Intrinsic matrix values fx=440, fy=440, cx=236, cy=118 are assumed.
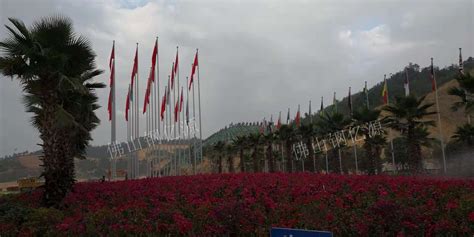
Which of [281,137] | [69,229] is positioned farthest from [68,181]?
[281,137]

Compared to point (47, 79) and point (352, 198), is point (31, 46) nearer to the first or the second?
point (47, 79)

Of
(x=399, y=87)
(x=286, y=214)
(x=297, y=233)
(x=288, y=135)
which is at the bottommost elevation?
(x=286, y=214)

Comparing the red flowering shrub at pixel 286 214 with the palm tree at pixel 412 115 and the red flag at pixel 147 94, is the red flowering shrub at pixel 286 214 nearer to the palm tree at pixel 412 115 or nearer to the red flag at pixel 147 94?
the palm tree at pixel 412 115

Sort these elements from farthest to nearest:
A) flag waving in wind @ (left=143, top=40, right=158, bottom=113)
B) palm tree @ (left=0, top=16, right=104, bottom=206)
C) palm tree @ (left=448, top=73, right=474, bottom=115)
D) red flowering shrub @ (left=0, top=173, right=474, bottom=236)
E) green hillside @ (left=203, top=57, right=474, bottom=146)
Result: 1. green hillside @ (left=203, top=57, right=474, bottom=146)
2. flag waving in wind @ (left=143, top=40, right=158, bottom=113)
3. palm tree @ (left=448, top=73, right=474, bottom=115)
4. palm tree @ (left=0, top=16, right=104, bottom=206)
5. red flowering shrub @ (left=0, top=173, right=474, bottom=236)

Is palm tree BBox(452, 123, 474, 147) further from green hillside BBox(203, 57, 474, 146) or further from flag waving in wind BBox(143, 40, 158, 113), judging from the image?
green hillside BBox(203, 57, 474, 146)

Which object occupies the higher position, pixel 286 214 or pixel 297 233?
pixel 297 233

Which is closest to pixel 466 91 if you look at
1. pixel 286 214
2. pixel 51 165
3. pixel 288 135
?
pixel 286 214

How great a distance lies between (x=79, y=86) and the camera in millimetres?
14398

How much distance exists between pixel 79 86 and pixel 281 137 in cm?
3724

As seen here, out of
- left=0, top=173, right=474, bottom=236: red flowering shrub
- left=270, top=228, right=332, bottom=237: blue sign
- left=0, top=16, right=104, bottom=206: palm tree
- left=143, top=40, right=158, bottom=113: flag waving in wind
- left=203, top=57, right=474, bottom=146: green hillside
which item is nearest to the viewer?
left=270, top=228, right=332, bottom=237: blue sign

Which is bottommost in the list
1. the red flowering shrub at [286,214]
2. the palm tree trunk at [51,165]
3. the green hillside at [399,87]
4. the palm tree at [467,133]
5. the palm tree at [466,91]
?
the red flowering shrub at [286,214]

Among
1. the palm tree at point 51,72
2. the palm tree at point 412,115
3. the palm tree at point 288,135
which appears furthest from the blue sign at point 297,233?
the palm tree at point 288,135

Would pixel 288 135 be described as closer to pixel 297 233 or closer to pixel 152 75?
pixel 152 75

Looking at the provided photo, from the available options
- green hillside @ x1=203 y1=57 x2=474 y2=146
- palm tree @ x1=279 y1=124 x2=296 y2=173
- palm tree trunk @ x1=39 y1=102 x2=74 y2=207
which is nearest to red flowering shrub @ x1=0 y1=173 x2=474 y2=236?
palm tree trunk @ x1=39 y1=102 x2=74 y2=207
